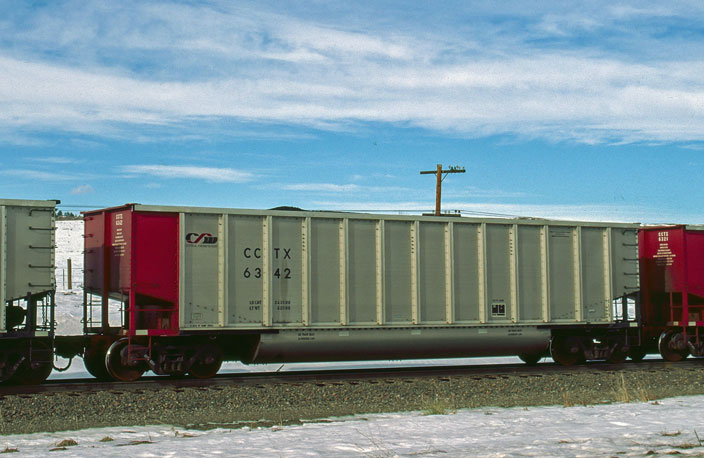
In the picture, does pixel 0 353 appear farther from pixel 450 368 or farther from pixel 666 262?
pixel 666 262

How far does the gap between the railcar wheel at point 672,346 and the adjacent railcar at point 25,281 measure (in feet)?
48.8

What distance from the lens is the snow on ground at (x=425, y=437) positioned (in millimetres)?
8531

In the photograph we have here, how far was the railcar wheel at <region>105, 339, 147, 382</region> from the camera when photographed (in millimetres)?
15594

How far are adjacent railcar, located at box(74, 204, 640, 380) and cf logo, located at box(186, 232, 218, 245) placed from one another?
0.02m

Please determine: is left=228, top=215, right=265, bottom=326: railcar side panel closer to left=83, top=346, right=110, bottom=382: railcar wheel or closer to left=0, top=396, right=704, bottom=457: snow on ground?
left=83, top=346, right=110, bottom=382: railcar wheel

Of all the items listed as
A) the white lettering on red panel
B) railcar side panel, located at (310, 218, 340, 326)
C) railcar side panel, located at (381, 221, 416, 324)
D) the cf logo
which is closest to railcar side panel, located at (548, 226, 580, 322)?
the white lettering on red panel

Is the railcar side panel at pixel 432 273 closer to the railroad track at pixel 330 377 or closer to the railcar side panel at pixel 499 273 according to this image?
the railcar side panel at pixel 499 273

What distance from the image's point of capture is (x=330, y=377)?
16.2 meters

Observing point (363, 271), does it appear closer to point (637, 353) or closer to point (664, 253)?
point (637, 353)

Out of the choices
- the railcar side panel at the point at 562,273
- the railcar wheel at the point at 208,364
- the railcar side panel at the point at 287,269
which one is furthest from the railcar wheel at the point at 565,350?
the railcar wheel at the point at 208,364

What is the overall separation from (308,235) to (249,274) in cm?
152

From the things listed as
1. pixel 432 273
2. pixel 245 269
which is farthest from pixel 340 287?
pixel 432 273

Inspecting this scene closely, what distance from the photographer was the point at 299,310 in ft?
55.2

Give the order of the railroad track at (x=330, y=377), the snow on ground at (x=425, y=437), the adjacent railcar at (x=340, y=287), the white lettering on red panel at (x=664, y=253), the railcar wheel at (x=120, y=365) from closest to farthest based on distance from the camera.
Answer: the snow on ground at (x=425, y=437), the railroad track at (x=330, y=377), the railcar wheel at (x=120, y=365), the adjacent railcar at (x=340, y=287), the white lettering on red panel at (x=664, y=253)
